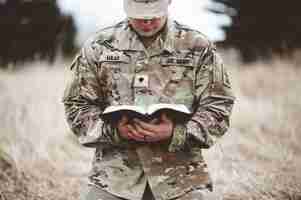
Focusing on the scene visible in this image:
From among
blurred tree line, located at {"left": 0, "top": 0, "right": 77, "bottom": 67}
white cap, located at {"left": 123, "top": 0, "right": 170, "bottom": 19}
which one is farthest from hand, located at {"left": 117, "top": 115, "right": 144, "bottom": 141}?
blurred tree line, located at {"left": 0, "top": 0, "right": 77, "bottom": 67}

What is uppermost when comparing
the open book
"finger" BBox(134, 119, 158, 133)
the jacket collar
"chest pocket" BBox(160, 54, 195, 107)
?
the jacket collar

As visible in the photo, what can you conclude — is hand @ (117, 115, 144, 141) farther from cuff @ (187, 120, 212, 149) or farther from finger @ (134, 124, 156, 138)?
cuff @ (187, 120, 212, 149)

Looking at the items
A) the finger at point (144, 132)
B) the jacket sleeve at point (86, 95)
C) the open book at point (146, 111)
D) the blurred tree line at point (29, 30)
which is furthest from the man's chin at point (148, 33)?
the blurred tree line at point (29, 30)

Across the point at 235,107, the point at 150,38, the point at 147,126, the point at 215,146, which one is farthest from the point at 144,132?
the point at 235,107

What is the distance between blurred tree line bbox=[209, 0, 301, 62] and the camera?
16.1m

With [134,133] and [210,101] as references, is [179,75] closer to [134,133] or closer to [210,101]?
[210,101]

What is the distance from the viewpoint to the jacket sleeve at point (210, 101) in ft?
11.6

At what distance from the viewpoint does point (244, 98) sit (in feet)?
36.2

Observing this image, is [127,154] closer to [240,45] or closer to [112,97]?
[112,97]

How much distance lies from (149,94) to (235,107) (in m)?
6.31

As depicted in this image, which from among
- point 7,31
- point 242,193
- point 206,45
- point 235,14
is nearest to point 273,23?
point 235,14

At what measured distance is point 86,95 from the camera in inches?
145

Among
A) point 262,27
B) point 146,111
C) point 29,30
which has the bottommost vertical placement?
point 146,111

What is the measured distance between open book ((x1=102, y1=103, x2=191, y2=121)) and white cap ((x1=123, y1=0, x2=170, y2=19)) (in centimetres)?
41
